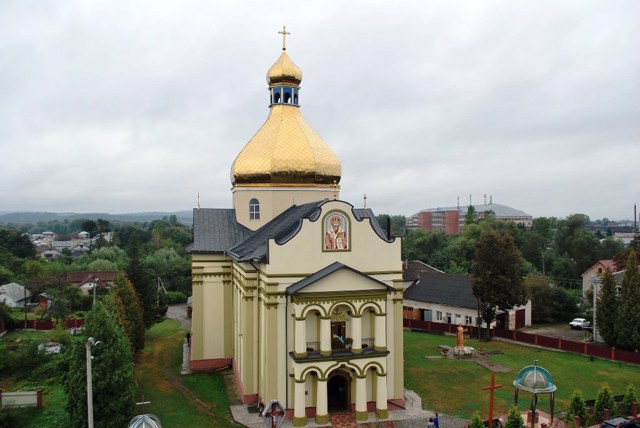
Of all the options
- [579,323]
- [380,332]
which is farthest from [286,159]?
[579,323]

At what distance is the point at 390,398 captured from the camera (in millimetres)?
20062

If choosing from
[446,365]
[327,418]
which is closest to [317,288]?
[327,418]

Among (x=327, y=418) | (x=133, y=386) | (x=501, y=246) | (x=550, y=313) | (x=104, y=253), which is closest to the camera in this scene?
(x=133, y=386)

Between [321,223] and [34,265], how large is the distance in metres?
42.5

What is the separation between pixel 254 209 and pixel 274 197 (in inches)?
58.6

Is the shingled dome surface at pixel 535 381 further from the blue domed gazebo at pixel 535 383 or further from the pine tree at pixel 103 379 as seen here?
the pine tree at pixel 103 379

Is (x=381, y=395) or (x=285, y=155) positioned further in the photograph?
(x=285, y=155)

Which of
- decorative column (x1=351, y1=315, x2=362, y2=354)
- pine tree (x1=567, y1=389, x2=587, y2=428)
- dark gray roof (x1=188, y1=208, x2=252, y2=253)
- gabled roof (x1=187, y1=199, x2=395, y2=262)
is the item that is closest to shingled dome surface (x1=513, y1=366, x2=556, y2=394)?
pine tree (x1=567, y1=389, x2=587, y2=428)

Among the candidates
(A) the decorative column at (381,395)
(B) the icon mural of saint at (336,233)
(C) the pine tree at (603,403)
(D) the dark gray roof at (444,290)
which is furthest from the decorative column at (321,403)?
(D) the dark gray roof at (444,290)

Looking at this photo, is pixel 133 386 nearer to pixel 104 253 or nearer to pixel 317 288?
pixel 317 288

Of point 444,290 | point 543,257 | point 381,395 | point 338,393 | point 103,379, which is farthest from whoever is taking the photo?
point 543,257

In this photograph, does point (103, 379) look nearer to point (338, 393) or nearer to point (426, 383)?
point (338, 393)

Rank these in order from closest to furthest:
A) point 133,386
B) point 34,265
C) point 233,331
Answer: point 133,386 < point 233,331 < point 34,265

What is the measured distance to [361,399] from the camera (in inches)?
743
